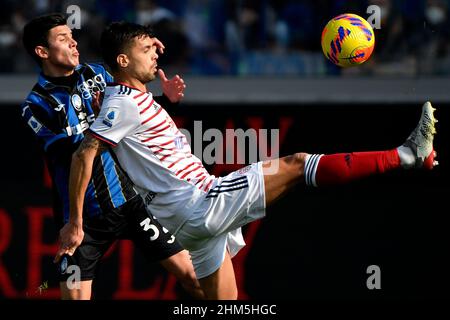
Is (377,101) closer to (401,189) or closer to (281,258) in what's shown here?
(401,189)

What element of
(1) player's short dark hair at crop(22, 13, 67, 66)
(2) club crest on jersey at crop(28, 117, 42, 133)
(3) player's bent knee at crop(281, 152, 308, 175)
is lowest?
(3) player's bent knee at crop(281, 152, 308, 175)

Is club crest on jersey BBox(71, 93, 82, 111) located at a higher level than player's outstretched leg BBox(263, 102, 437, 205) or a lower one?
higher

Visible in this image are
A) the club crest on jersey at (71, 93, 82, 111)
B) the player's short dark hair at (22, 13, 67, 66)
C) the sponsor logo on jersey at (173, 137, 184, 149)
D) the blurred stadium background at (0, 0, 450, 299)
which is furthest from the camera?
the blurred stadium background at (0, 0, 450, 299)

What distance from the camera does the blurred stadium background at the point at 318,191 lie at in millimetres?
9047

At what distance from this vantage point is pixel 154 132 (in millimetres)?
6254

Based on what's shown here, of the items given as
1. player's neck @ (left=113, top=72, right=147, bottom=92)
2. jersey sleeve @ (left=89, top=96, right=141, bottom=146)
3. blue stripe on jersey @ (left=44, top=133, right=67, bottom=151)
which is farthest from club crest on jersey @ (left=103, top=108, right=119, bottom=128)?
blue stripe on jersey @ (left=44, top=133, right=67, bottom=151)

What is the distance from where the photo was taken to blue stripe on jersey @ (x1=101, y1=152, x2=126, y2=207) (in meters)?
6.98

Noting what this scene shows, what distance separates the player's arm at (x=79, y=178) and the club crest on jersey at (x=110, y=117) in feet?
0.37

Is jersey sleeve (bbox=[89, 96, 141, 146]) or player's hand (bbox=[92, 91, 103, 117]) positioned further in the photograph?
player's hand (bbox=[92, 91, 103, 117])

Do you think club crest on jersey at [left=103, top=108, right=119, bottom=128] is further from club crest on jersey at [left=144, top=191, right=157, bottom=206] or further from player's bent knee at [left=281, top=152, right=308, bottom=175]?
player's bent knee at [left=281, top=152, right=308, bottom=175]

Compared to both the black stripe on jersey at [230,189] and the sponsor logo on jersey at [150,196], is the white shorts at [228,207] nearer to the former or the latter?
the black stripe on jersey at [230,189]

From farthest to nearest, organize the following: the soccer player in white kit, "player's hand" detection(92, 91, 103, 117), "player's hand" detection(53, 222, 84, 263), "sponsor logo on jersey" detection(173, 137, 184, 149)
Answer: "player's hand" detection(92, 91, 103, 117) < "sponsor logo on jersey" detection(173, 137, 184, 149) < "player's hand" detection(53, 222, 84, 263) < the soccer player in white kit

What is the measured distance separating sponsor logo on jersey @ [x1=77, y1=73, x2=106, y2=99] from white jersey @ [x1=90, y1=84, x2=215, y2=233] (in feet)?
2.21
